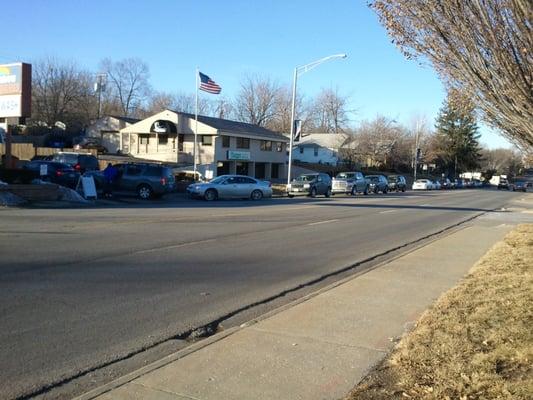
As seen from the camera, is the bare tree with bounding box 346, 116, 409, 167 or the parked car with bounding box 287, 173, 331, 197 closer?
the parked car with bounding box 287, 173, 331, 197

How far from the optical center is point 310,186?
129ft

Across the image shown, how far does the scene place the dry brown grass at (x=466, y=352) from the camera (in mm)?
4289

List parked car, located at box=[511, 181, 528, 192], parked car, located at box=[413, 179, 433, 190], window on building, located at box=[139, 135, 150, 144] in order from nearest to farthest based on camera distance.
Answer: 1. window on building, located at box=[139, 135, 150, 144]
2. parked car, located at box=[413, 179, 433, 190]
3. parked car, located at box=[511, 181, 528, 192]

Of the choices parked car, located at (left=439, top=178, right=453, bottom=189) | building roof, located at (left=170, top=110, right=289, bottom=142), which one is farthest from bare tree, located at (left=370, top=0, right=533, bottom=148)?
parked car, located at (left=439, top=178, right=453, bottom=189)

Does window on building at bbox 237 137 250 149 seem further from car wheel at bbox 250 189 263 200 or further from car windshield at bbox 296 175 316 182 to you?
car wheel at bbox 250 189 263 200

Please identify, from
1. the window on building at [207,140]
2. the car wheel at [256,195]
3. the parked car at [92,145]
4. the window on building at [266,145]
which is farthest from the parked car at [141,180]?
the parked car at [92,145]

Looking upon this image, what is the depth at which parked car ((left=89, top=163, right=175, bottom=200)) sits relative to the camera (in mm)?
28047

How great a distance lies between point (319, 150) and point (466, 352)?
8385 cm

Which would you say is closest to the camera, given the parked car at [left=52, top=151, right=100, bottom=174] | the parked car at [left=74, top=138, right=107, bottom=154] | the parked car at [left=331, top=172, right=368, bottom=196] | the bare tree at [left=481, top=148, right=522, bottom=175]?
the parked car at [left=52, top=151, right=100, bottom=174]

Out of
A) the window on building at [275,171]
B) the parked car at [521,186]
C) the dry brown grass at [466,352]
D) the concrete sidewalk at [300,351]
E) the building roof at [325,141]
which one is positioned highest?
the building roof at [325,141]

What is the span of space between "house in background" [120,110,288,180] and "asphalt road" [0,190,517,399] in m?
34.2

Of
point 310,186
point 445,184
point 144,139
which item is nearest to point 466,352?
point 310,186

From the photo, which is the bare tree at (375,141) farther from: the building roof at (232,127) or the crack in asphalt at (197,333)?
the crack in asphalt at (197,333)

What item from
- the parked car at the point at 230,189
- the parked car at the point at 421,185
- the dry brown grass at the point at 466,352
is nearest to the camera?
the dry brown grass at the point at 466,352
